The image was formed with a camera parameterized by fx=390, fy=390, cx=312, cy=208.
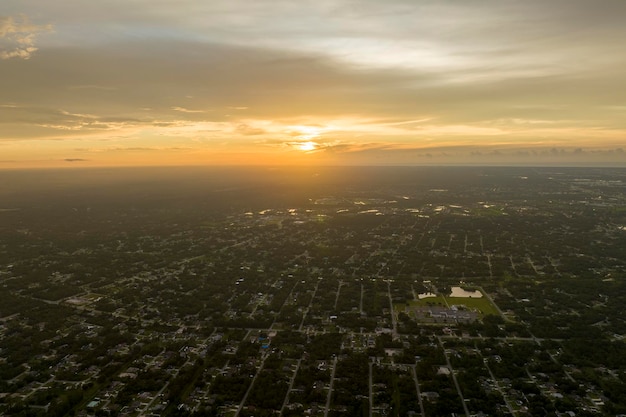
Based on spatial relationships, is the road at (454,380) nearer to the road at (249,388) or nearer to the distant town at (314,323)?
the distant town at (314,323)

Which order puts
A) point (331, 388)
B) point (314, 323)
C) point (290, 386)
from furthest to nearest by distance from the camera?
1. point (314, 323)
2. point (290, 386)
3. point (331, 388)

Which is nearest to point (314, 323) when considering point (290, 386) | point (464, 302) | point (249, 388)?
point (290, 386)

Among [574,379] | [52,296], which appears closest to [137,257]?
[52,296]

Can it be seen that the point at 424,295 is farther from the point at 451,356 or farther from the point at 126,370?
the point at 126,370

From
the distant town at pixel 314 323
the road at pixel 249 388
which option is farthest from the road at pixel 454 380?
the road at pixel 249 388

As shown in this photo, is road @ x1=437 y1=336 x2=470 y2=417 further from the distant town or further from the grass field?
the grass field

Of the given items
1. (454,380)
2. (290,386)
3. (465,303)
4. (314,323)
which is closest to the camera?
(290,386)

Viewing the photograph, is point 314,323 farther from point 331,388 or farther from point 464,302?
point 464,302

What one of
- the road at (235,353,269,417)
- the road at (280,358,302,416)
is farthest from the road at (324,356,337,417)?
the road at (235,353,269,417)
